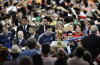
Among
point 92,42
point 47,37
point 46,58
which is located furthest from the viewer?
point 47,37

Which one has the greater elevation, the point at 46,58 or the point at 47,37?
the point at 47,37

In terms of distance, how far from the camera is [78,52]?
25.4ft

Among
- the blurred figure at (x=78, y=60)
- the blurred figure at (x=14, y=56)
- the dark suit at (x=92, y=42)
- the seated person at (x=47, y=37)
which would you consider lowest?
the blurred figure at (x=78, y=60)

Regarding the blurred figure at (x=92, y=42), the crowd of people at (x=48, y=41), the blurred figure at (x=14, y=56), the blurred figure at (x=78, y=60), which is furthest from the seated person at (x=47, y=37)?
the blurred figure at (x=78, y=60)

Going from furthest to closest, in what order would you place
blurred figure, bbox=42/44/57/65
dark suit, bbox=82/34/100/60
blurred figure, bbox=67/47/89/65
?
dark suit, bbox=82/34/100/60 < blurred figure, bbox=42/44/57/65 < blurred figure, bbox=67/47/89/65

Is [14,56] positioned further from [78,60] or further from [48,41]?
[48,41]

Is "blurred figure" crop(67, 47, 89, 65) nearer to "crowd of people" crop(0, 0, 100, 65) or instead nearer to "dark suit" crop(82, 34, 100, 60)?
"crowd of people" crop(0, 0, 100, 65)

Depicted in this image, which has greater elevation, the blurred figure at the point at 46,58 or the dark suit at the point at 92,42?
the dark suit at the point at 92,42

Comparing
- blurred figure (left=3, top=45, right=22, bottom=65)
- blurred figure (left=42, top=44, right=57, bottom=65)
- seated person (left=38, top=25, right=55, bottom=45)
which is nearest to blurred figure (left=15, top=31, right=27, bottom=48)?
seated person (left=38, top=25, right=55, bottom=45)

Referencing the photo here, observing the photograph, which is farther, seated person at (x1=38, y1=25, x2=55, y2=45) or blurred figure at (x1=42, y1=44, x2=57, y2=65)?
seated person at (x1=38, y1=25, x2=55, y2=45)

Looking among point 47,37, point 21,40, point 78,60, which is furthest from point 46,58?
point 21,40

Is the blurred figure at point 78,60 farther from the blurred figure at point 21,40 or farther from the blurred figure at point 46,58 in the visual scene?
the blurred figure at point 21,40

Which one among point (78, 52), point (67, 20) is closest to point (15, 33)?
point (67, 20)

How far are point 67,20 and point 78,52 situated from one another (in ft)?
16.8
